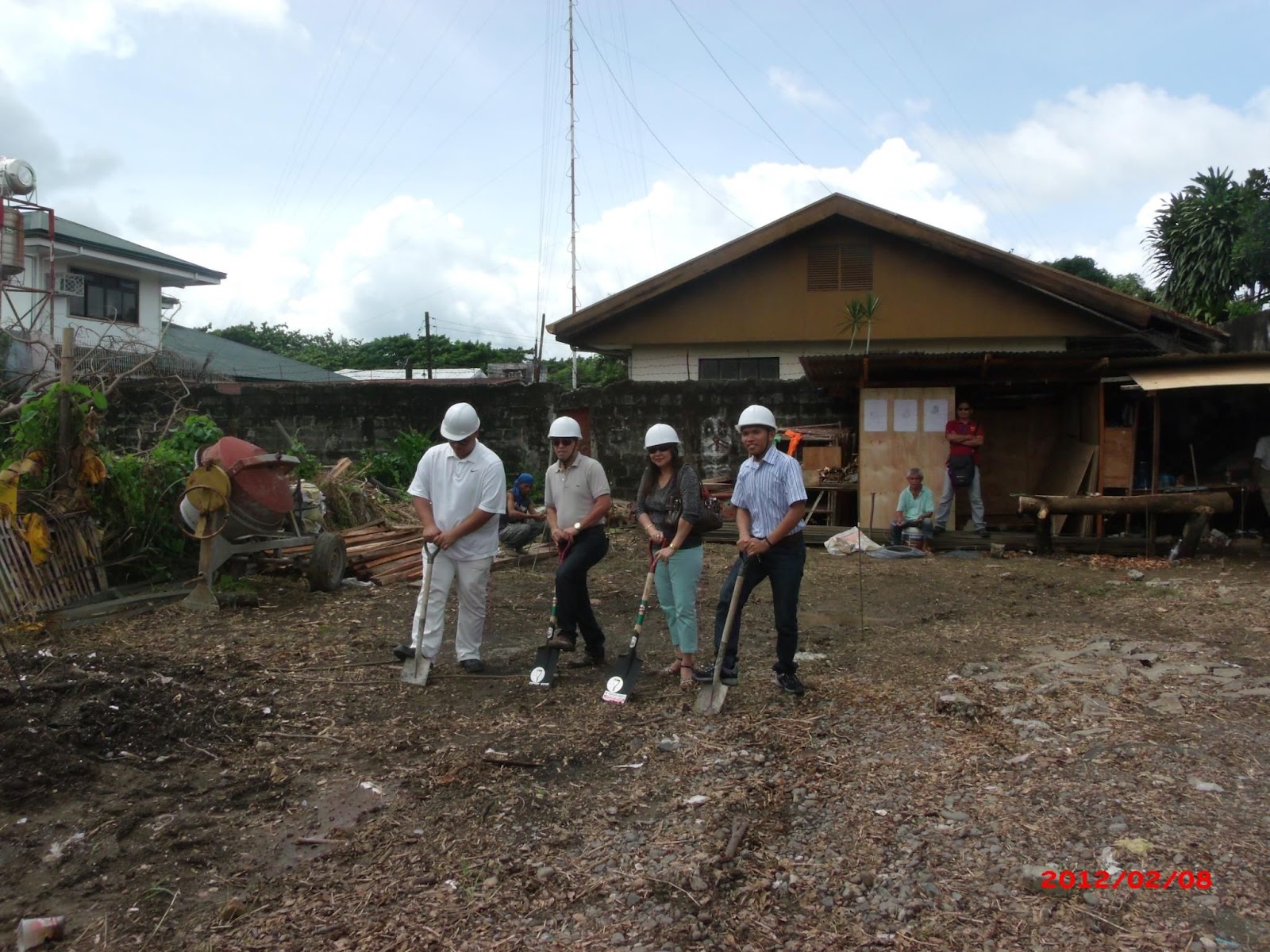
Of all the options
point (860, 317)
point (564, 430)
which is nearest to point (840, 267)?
point (860, 317)

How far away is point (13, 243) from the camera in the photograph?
1366 cm

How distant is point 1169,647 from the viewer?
22.6 feet

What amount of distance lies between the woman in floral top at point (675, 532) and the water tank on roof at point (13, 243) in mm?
10366

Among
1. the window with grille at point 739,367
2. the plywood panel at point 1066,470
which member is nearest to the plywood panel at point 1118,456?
the plywood panel at point 1066,470

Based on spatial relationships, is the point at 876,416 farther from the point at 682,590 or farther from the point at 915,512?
the point at 682,590

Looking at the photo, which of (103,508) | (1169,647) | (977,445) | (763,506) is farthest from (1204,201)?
(103,508)

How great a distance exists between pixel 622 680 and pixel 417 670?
1368 millimetres

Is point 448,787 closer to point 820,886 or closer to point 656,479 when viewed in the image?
point 820,886

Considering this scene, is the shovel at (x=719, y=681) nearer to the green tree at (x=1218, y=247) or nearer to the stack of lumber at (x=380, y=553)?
the stack of lumber at (x=380, y=553)

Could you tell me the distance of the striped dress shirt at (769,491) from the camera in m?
5.70

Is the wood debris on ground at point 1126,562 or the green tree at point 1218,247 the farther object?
the green tree at point 1218,247

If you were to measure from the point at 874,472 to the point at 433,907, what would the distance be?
33.6ft
